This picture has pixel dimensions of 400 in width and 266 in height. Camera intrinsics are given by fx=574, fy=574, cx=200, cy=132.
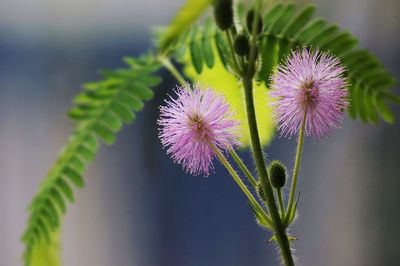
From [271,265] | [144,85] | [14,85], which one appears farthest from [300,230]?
[14,85]

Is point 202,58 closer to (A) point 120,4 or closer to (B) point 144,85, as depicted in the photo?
(B) point 144,85

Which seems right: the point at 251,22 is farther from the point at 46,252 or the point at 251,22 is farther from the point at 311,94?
the point at 46,252

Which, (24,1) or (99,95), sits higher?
(24,1)

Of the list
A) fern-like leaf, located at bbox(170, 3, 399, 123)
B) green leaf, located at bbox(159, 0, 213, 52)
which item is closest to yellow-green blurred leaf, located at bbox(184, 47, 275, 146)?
fern-like leaf, located at bbox(170, 3, 399, 123)

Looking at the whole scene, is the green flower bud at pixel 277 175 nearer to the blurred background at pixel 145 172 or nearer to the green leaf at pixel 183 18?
the green leaf at pixel 183 18

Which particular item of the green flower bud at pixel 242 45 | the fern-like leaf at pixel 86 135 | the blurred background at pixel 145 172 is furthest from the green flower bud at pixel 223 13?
the blurred background at pixel 145 172

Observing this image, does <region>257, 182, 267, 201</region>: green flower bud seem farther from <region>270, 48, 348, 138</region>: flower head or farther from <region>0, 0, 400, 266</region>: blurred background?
<region>0, 0, 400, 266</region>: blurred background
